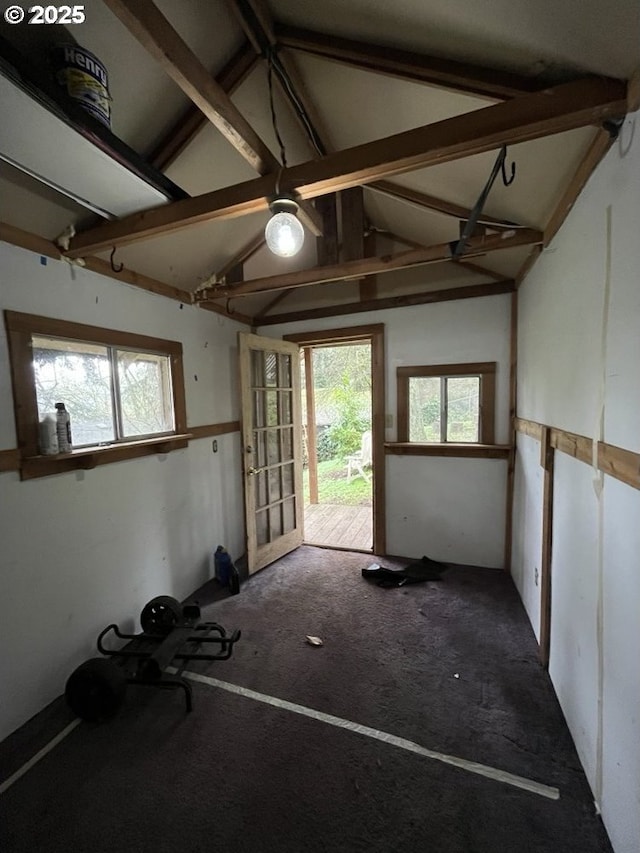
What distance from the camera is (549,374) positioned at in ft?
6.05

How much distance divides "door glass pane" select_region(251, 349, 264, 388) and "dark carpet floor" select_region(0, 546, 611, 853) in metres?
1.93

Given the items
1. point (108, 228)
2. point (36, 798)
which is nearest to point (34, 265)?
point (108, 228)

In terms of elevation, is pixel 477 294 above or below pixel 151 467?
above

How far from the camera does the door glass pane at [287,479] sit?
135 inches

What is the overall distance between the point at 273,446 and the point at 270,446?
0.04m

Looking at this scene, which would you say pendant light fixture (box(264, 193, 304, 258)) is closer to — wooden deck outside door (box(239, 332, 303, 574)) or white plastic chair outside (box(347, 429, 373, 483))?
wooden deck outside door (box(239, 332, 303, 574))

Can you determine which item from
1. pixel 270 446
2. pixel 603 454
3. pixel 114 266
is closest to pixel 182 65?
pixel 114 266

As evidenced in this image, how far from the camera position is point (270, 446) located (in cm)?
327

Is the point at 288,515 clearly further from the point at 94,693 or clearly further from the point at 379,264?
the point at 379,264

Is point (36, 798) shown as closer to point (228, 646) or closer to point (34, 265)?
point (228, 646)

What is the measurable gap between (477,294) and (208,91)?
239cm

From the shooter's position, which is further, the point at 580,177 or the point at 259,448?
the point at 259,448

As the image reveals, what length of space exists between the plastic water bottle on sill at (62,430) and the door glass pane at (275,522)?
1.87m

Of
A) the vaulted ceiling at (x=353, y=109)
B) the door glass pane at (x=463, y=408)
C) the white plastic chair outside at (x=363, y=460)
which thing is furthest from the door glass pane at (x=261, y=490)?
the white plastic chair outside at (x=363, y=460)
